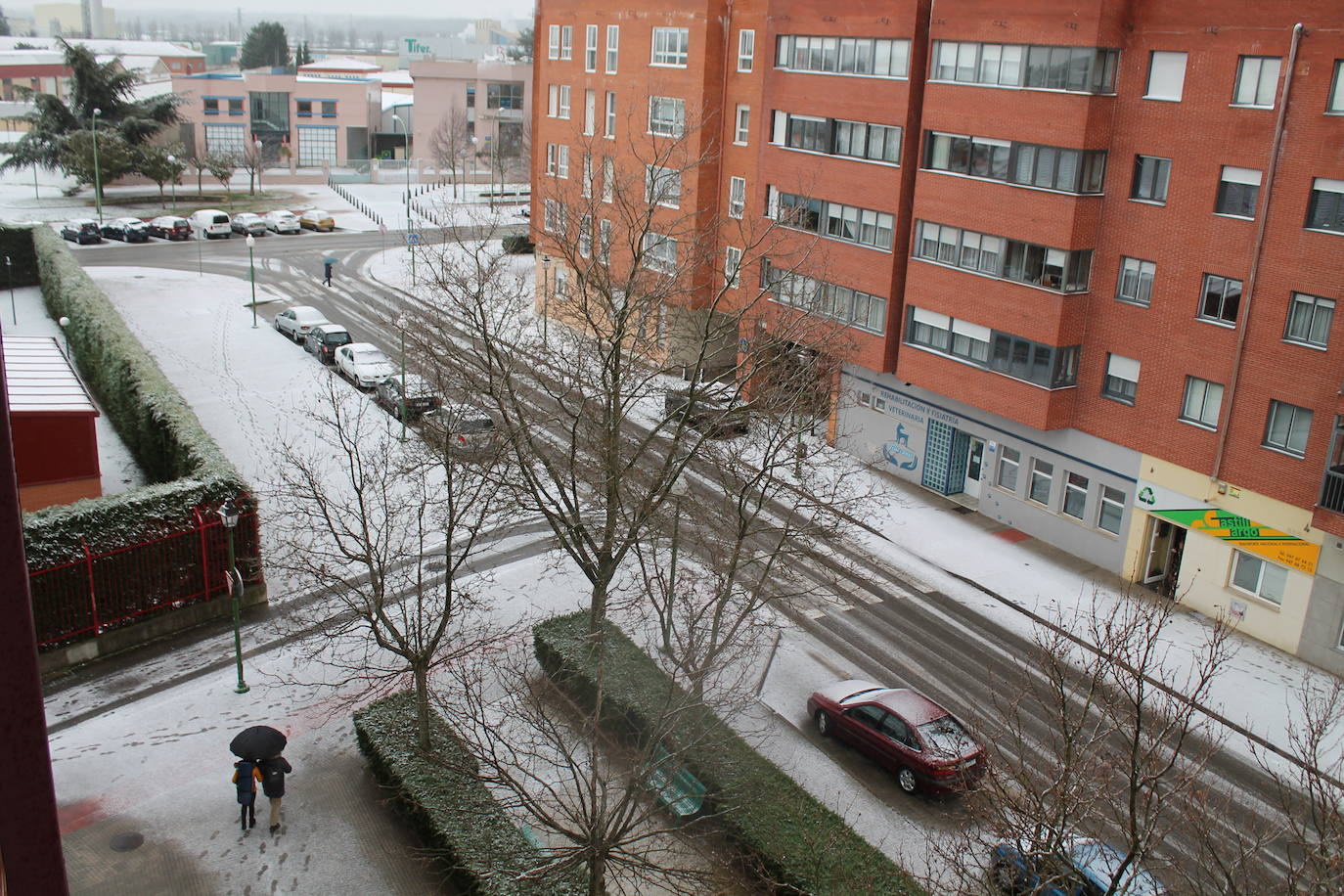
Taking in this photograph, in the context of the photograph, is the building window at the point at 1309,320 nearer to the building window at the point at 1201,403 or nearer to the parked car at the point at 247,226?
the building window at the point at 1201,403

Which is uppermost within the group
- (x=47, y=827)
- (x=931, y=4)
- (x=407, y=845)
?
(x=931, y=4)

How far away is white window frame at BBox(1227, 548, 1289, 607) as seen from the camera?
2472cm

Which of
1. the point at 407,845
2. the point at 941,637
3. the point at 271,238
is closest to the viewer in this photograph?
the point at 407,845

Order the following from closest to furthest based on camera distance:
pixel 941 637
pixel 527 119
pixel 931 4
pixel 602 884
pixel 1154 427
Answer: pixel 602 884
pixel 941 637
pixel 1154 427
pixel 931 4
pixel 527 119

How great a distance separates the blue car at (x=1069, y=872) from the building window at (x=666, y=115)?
96.9 feet

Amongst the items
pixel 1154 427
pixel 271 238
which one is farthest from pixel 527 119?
pixel 1154 427

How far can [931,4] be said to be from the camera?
100.0 ft

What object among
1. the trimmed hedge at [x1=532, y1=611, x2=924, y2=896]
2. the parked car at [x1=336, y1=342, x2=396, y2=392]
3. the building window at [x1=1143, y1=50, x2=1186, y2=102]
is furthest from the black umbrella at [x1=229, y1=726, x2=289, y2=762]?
the parked car at [x1=336, y1=342, x2=396, y2=392]

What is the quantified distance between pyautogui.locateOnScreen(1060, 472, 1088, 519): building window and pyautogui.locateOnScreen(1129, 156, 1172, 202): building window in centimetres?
716

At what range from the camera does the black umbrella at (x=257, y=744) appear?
1667cm

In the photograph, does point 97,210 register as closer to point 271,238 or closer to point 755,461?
point 271,238

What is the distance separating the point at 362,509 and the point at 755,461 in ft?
50.6

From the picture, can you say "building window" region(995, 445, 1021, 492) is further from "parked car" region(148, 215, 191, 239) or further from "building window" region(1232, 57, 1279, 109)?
"parked car" region(148, 215, 191, 239)

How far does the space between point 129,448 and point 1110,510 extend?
88.1ft
